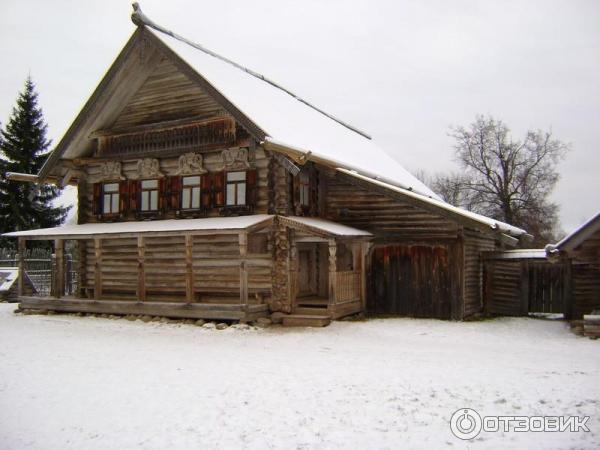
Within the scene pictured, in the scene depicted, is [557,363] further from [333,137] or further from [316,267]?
[333,137]

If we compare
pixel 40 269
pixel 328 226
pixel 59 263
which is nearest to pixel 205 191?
pixel 328 226

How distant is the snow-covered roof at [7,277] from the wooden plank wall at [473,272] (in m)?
20.5

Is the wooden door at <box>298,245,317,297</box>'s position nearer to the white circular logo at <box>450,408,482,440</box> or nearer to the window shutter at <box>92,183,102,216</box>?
the window shutter at <box>92,183,102,216</box>

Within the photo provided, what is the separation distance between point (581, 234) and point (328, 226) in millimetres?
7512

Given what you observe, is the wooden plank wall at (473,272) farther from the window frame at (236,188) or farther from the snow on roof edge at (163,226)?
the window frame at (236,188)

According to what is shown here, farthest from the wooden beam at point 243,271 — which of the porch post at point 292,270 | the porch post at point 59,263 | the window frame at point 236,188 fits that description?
the porch post at point 59,263

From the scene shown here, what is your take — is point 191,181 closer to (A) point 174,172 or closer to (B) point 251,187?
(A) point 174,172

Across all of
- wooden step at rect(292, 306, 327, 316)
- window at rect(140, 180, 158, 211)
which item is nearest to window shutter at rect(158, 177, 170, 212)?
window at rect(140, 180, 158, 211)

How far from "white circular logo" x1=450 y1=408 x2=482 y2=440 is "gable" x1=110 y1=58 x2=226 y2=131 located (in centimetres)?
1399

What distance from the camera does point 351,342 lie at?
48.3ft

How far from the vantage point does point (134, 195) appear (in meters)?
21.8

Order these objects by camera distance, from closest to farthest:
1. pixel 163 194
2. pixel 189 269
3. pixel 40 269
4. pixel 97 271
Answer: pixel 189 269 → pixel 97 271 → pixel 163 194 → pixel 40 269

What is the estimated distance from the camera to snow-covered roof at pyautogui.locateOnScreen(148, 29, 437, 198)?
19.0 meters

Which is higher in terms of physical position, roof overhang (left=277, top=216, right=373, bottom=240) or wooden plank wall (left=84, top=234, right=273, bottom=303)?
roof overhang (left=277, top=216, right=373, bottom=240)
